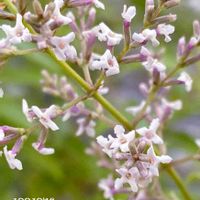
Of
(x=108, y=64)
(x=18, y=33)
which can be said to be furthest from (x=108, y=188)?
(x=18, y=33)

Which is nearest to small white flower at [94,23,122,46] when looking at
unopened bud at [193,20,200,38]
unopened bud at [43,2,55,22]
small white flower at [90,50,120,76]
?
small white flower at [90,50,120,76]

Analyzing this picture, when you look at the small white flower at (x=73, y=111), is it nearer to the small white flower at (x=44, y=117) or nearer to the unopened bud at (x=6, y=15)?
the small white flower at (x=44, y=117)

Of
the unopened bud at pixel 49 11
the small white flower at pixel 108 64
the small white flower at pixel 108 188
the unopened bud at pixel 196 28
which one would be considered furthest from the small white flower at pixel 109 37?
the small white flower at pixel 108 188

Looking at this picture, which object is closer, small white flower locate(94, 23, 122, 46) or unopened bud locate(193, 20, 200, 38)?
small white flower locate(94, 23, 122, 46)

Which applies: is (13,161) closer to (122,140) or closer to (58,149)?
(122,140)

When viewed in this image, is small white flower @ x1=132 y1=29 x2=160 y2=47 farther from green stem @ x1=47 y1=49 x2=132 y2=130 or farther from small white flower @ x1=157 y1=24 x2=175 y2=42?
green stem @ x1=47 y1=49 x2=132 y2=130

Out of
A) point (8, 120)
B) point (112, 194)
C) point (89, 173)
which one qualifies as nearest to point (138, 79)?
point (89, 173)

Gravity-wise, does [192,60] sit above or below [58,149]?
above

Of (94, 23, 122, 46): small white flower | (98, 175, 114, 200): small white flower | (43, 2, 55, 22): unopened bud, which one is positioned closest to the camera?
(43, 2, 55, 22): unopened bud
